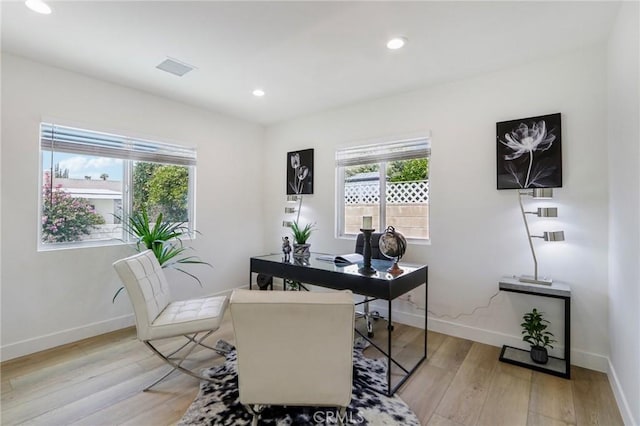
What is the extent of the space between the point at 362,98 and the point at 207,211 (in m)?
2.48

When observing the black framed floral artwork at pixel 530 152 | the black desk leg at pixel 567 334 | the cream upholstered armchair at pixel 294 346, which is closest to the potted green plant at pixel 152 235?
the cream upholstered armchair at pixel 294 346

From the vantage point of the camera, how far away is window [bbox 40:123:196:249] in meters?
2.80

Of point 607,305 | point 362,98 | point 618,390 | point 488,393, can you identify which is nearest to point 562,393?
point 618,390

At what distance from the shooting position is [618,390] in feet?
6.39

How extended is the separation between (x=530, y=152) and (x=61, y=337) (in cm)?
458

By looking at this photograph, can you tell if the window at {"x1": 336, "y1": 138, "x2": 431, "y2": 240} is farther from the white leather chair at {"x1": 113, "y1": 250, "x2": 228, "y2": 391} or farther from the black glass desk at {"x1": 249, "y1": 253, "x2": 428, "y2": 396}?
the white leather chair at {"x1": 113, "y1": 250, "x2": 228, "y2": 391}

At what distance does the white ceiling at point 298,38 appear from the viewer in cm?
198

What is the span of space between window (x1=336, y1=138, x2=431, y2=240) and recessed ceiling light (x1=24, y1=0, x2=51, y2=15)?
2887 millimetres

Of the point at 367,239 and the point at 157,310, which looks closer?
the point at 157,310

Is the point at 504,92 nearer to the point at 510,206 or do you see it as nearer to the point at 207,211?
the point at 510,206

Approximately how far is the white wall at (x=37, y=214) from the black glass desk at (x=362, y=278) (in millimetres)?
1563

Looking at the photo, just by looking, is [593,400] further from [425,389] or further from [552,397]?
[425,389]

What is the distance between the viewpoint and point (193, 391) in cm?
208

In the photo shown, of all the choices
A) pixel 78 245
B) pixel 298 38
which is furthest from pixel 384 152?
pixel 78 245
